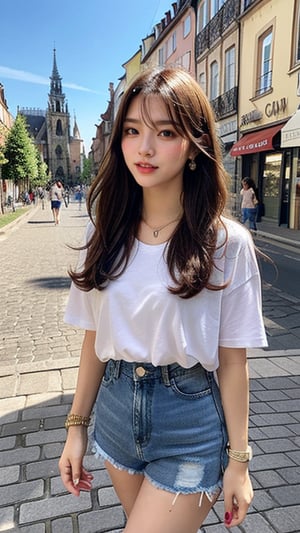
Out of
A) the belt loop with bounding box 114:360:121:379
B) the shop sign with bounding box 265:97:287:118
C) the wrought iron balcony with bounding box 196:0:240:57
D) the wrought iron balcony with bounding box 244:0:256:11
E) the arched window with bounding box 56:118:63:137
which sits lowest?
the belt loop with bounding box 114:360:121:379

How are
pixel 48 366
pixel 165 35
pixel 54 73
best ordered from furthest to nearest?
pixel 54 73 → pixel 165 35 → pixel 48 366

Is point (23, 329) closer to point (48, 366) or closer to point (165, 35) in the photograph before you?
point (48, 366)

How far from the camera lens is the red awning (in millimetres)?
15335

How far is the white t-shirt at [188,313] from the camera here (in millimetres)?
1260

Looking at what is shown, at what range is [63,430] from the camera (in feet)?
10.0

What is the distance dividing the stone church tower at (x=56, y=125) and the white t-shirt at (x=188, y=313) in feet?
358

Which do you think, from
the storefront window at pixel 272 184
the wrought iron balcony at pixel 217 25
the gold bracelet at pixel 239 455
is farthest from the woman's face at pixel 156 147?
the wrought iron balcony at pixel 217 25

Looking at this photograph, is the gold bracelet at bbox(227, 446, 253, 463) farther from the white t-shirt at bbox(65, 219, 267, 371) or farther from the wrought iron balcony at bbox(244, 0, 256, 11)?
the wrought iron balcony at bbox(244, 0, 256, 11)

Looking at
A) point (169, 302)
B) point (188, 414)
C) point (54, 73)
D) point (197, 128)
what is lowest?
point (188, 414)

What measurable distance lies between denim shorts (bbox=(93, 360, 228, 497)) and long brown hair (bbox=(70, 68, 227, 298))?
0.27 meters

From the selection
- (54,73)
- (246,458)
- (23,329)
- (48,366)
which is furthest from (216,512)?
(54,73)

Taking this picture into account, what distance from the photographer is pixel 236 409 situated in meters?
1.30

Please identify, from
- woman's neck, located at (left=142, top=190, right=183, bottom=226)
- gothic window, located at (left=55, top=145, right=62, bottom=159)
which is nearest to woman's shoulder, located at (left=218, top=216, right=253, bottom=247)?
woman's neck, located at (left=142, top=190, right=183, bottom=226)

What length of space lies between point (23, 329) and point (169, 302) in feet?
15.2
